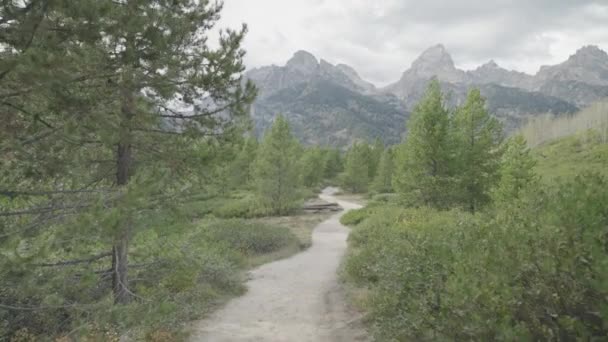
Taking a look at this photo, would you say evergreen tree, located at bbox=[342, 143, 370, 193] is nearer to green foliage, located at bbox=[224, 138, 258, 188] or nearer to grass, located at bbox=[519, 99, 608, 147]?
green foliage, located at bbox=[224, 138, 258, 188]

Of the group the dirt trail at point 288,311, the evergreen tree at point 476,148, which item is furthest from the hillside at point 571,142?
the dirt trail at point 288,311

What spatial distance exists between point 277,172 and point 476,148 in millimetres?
14128

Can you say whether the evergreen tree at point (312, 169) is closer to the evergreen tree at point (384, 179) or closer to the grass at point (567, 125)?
the evergreen tree at point (384, 179)

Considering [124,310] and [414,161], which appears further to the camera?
[414,161]

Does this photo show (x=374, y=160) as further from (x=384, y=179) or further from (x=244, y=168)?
(x=244, y=168)

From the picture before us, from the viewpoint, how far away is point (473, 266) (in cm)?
345

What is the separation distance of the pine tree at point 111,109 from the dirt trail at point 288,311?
2.11 metres

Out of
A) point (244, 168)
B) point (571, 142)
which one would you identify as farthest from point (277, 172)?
point (571, 142)

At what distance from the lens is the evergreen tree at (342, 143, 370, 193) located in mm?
47531

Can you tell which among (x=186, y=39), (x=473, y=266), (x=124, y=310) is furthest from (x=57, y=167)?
(x=473, y=266)

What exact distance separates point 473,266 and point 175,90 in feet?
20.5

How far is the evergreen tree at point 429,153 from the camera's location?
18.4 meters

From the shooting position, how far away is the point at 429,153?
18.5 metres

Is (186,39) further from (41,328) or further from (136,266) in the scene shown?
(41,328)
